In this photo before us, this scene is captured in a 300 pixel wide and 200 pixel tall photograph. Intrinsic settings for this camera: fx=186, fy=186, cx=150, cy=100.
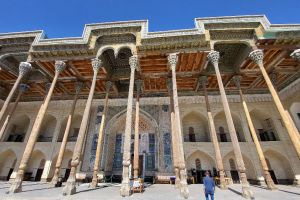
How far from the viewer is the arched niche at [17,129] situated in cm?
1563

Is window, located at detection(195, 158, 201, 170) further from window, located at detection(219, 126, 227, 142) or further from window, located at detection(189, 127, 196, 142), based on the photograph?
window, located at detection(219, 126, 227, 142)

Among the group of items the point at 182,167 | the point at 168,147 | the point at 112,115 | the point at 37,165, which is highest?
the point at 112,115

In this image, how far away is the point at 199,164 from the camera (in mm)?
13438

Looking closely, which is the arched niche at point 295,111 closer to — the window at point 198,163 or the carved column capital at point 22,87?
the window at point 198,163

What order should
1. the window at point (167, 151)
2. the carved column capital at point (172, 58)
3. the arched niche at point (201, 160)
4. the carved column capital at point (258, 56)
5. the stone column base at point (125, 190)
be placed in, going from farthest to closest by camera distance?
the arched niche at point (201, 160) → the window at point (167, 151) → the carved column capital at point (172, 58) → the carved column capital at point (258, 56) → the stone column base at point (125, 190)

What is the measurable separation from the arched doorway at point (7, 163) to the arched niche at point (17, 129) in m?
1.29

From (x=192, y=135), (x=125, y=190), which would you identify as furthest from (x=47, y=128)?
(x=125, y=190)

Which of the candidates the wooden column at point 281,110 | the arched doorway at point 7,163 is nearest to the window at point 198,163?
the wooden column at point 281,110

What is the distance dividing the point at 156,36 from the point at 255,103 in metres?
9.61

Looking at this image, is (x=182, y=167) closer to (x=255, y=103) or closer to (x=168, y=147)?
(x=168, y=147)

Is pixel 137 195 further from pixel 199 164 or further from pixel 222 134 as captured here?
pixel 222 134

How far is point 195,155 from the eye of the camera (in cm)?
1359

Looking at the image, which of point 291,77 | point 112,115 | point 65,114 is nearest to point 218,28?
point 291,77

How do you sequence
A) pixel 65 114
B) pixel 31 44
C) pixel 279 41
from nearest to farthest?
pixel 279 41, pixel 31 44, pixel 65 114
